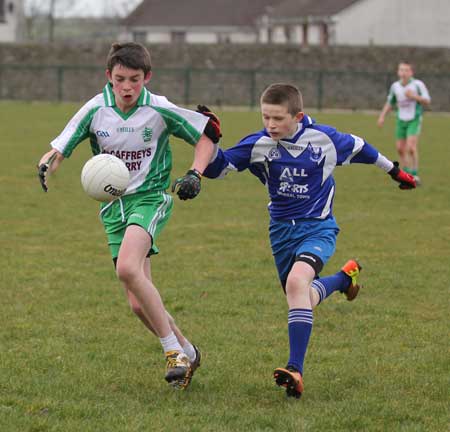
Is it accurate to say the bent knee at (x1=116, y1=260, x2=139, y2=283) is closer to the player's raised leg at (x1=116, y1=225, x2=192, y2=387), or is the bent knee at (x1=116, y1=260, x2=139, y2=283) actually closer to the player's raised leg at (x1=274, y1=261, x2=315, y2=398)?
the player's raised leg at (x1=116, y1=225, x2=192, y2=387)

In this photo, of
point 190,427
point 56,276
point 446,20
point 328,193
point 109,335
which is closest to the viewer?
point 190,427

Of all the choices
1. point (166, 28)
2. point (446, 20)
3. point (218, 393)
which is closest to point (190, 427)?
point (218, 393)

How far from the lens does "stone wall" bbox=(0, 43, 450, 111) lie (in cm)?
4022

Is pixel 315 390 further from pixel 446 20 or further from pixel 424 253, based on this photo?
pixel 446 20

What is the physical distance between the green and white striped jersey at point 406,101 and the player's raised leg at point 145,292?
38.1ft

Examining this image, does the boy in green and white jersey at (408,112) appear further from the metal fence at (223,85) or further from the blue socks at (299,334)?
the metal fence at (223,85)

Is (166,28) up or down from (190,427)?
up

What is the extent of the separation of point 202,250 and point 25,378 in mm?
4795

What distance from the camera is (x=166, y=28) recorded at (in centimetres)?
6875

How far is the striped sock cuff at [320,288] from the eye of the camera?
19.6ft

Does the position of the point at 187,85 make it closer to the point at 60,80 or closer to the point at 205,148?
the point at 60,80

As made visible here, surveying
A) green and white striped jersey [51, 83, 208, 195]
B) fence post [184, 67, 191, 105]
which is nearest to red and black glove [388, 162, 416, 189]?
green and white striped jersey [51, 83, 208, 195]

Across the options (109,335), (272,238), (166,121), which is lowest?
(109,335)

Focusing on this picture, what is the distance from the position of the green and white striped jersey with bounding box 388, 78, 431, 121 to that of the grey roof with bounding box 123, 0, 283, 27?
51091 millimetres
